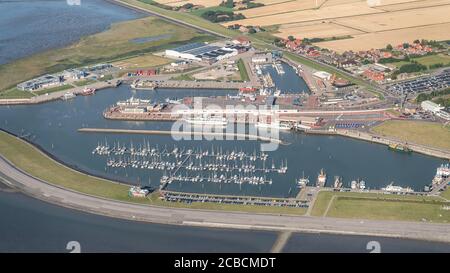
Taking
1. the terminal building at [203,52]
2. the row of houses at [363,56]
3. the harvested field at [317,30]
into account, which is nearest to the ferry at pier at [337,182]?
the row of houses at [363,56]

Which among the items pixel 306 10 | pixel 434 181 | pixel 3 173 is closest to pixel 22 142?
pixel 3 173

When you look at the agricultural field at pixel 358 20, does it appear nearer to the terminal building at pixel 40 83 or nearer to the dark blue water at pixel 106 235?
the terminal building at pixel 40 83

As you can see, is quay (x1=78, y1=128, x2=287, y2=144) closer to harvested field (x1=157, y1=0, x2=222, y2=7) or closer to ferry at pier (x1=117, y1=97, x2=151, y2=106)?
ferry at pier (x1=117, y1=97, x2=151, y2=106)

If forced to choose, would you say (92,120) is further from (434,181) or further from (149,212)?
(434,181)

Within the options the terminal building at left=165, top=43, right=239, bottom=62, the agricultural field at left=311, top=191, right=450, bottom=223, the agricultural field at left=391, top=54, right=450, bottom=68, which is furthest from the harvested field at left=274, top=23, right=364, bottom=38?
the agricultural field at left=311, top=191, right=450, bottom=223

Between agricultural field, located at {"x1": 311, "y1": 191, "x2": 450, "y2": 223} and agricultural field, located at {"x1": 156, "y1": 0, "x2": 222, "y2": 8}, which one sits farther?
agricultural field, located at {"x1": 156, "y1": 0, "x2": 222, "y2": 8}

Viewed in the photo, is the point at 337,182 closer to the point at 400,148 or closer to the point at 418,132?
the point at 400,148
